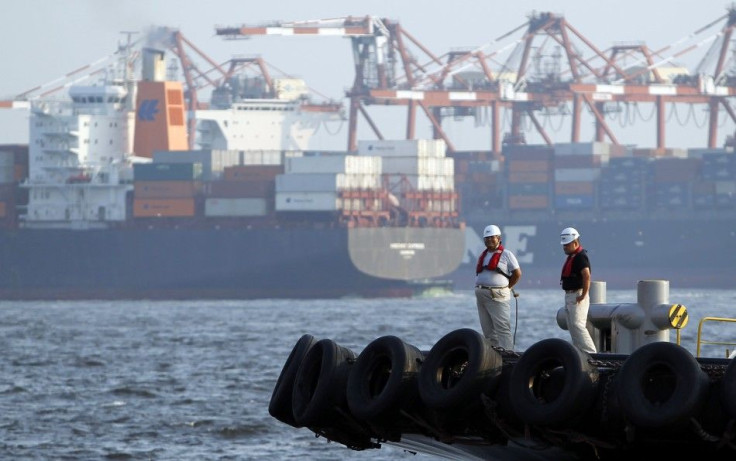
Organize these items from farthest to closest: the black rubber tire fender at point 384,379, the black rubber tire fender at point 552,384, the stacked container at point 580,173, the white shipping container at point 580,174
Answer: the white shipping container at point 580,174
the stacked container at point 580,173
the black rubber tire fender at point 384,379
the black rubber tire fender at point 552,384

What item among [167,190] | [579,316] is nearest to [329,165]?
[167,190]

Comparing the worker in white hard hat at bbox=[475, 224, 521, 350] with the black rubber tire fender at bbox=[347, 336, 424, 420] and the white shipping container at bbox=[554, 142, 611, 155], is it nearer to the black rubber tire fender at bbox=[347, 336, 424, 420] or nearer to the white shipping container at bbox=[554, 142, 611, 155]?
the black rubber tire fender at bbox=[347, 336, 424, 420]

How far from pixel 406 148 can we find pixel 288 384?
81.4m

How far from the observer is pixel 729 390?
9.62m

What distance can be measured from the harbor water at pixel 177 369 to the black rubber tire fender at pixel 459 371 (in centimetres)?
187

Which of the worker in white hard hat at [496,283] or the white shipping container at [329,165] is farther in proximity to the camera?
the white shipping container at [329,165]

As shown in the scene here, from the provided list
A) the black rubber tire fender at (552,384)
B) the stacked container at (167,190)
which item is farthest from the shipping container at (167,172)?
the black rubber tire fender at (552,384)

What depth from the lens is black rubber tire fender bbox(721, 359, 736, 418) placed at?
9.58 m

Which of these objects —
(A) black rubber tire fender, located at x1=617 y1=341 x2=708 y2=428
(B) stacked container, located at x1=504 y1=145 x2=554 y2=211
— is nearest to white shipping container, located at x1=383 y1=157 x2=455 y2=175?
(B) stacked container, located at x1=504 y1=145 x2=554 y2=211

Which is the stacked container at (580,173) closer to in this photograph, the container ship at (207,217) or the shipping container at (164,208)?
the container ship at (207,217)

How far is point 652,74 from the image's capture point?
4572 inches

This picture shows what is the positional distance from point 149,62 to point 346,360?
8938cm

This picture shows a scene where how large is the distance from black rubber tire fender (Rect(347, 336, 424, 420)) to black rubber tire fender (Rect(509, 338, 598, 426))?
87 cm

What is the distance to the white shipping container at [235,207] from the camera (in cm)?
8831
